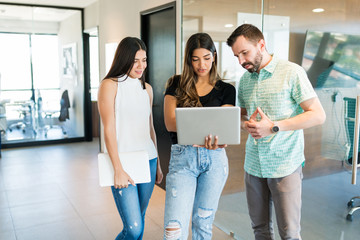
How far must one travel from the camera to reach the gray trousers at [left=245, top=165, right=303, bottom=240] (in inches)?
69.5

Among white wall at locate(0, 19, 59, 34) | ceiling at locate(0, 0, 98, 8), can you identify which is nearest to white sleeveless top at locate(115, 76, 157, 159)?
ceiling at locate(0, 0, 98, 8)

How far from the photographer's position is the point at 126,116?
6.15 feet

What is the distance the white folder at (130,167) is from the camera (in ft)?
6.03

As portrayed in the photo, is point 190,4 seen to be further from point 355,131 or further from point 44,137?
point 44,137

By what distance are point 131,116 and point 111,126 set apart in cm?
13

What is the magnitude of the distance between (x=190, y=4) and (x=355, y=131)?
2016mm

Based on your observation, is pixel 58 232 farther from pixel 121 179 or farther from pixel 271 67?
pixel 271 67

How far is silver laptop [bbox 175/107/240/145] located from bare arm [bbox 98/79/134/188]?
0.38 meters

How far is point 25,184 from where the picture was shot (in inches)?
172

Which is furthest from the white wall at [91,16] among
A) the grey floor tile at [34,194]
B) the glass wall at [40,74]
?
the grey floor tile at [34,194]

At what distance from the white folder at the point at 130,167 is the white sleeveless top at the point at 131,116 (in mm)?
67

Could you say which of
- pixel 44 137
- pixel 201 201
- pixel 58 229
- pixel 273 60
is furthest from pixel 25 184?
pixel 273 60

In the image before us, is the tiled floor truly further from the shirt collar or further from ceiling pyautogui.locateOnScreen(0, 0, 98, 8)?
ceiling pyautogui.locateOnScreen(0, 0, 98, 8)

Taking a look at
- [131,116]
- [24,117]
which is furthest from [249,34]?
[24,117]
